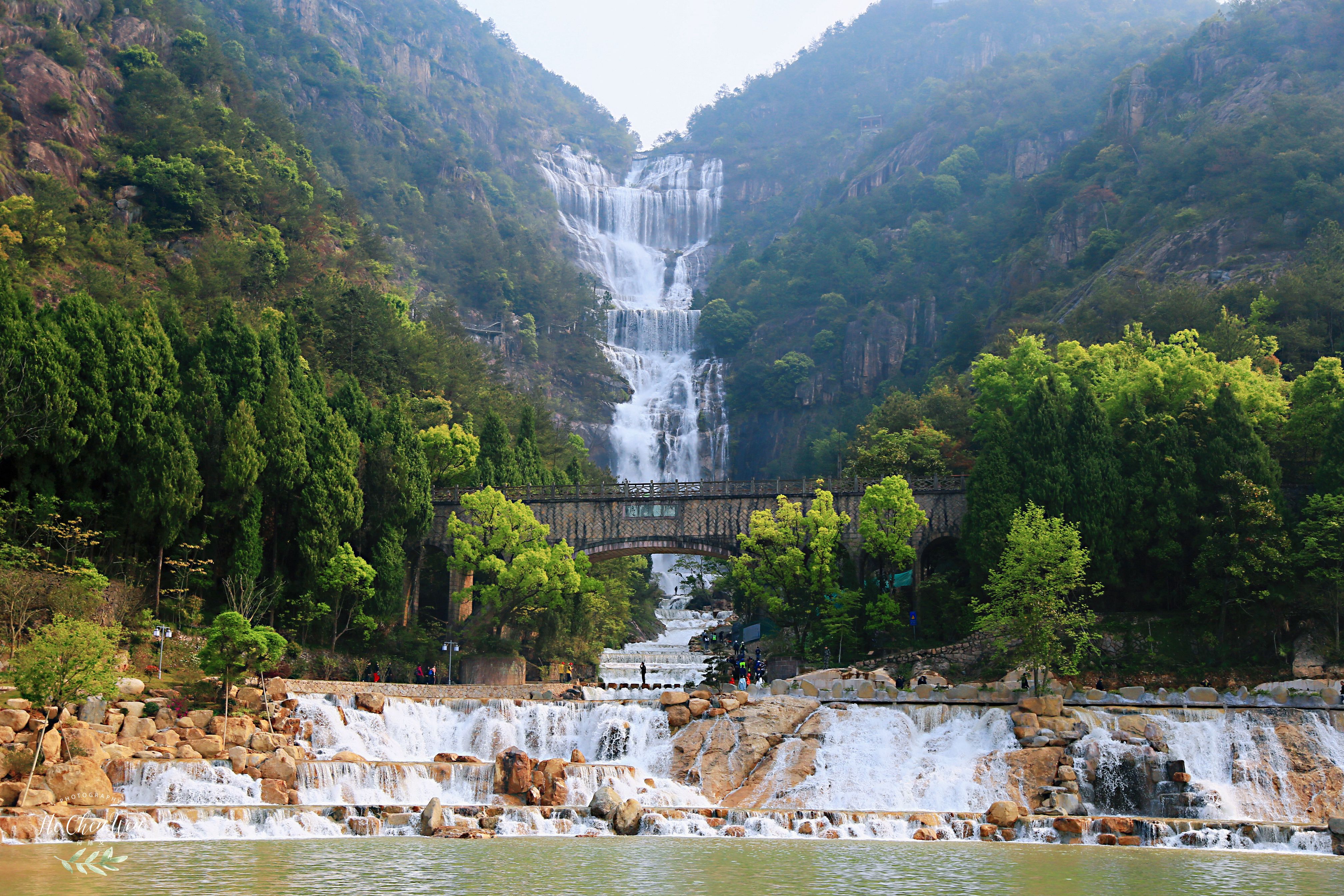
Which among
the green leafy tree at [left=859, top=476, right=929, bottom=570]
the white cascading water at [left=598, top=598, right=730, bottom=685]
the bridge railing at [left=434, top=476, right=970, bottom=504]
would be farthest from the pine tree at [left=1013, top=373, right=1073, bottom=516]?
the white cascading water at [left=598, top=598, right=730, bottom=685]

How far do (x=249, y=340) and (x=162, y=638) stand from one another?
12.4 m

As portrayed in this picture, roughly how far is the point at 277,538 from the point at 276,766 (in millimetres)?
15241

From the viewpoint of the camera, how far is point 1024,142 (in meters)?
105

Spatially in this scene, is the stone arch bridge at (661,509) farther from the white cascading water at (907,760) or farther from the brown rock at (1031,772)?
the brown rock at (1031,772)

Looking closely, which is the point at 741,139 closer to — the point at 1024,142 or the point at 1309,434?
the point at 1024,142

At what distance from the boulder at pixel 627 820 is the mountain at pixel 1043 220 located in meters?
38.9

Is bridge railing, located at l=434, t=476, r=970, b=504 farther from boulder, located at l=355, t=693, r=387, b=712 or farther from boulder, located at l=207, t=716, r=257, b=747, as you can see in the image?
boulder, located at l=207, t=716, r=257, b=747

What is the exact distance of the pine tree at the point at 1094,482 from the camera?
39375 mm

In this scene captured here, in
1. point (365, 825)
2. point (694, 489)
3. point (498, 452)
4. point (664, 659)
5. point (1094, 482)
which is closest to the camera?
point (365, 825)

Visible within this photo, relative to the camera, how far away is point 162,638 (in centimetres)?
3219

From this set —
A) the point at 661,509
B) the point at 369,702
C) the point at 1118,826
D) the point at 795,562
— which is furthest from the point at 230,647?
the point at 1118,826

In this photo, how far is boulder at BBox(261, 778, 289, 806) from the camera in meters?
25.0

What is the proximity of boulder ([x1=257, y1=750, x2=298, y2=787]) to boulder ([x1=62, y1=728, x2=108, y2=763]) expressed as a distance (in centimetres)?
350

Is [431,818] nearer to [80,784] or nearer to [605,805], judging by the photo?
[605,805]
